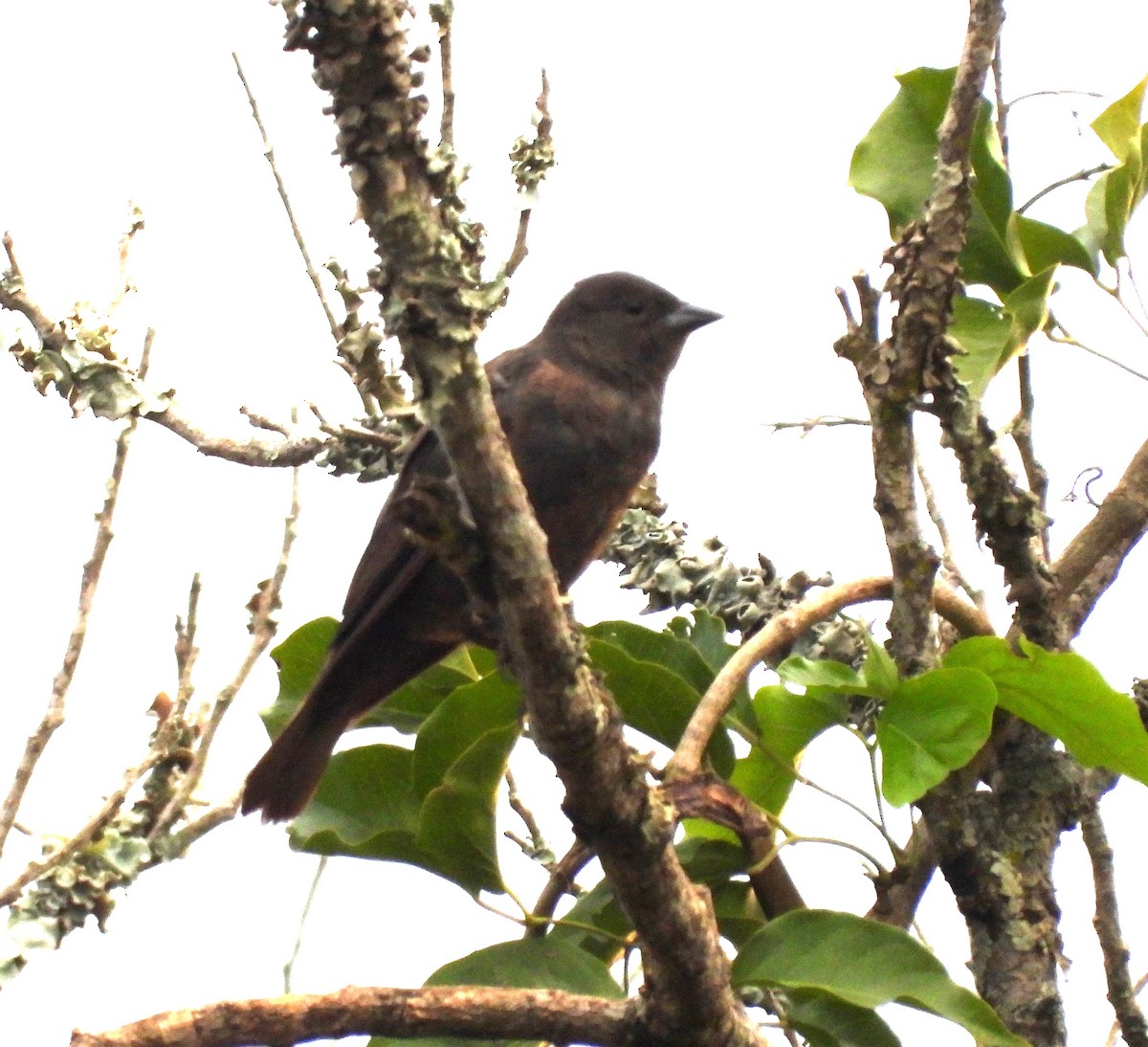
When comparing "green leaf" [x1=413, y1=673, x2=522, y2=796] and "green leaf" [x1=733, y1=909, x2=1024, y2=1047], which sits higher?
"green leaf" [x1=413, y1=673, x2=522, y2=796]

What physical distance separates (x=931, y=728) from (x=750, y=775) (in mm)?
438

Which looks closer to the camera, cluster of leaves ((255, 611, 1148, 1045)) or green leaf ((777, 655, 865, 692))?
cluster of leaves ((255, 611, 1148, 1045))

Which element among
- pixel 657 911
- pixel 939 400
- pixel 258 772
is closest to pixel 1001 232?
pixel 939 400

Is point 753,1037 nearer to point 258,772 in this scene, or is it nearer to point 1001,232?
point 258,772

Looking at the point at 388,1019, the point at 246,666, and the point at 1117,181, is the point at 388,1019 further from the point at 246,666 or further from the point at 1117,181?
the point at 1117,181

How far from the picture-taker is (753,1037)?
88.0 inches

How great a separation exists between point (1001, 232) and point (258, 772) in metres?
1.81

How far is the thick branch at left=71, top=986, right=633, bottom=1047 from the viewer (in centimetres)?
199

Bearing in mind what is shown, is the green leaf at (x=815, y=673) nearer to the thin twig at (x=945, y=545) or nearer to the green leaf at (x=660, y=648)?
the green leaf at (x=660, y=648)

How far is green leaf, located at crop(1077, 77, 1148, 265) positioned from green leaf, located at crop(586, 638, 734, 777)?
120cm

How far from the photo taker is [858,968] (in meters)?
2.23

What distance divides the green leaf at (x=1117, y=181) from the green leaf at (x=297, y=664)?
1674 millimetres

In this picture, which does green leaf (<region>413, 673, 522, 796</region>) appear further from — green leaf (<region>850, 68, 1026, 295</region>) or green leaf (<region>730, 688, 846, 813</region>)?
green leaf (<region>850, 68, 1026, 295</region>)

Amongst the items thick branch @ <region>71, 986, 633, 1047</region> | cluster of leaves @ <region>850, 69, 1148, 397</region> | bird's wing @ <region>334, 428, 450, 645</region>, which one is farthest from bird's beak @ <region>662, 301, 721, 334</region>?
thick branch @ <region>71, 986, 633, 1047</region>
